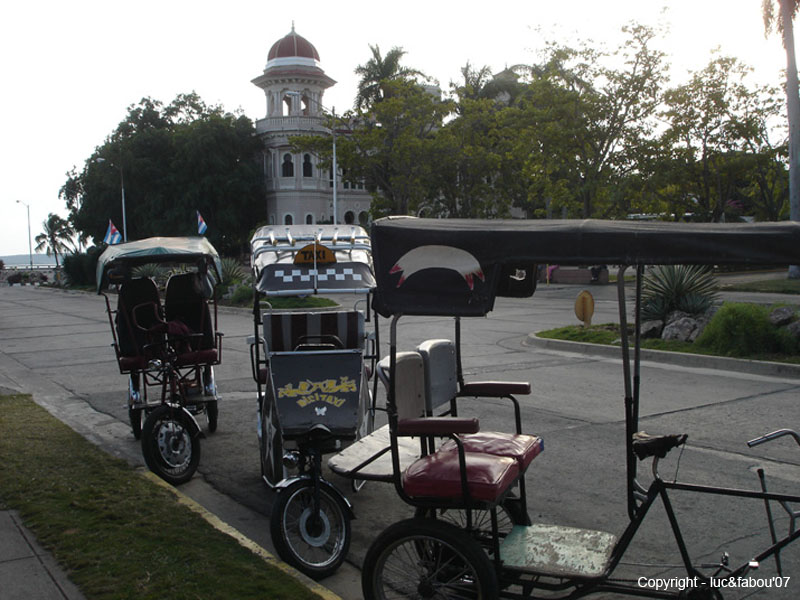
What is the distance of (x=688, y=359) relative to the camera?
13555 millimetres

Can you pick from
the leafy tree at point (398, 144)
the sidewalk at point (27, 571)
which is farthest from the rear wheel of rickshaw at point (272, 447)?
the leafy tree at point (398, 144)

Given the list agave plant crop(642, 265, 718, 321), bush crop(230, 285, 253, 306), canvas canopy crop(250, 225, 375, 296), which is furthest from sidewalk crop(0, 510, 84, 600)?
bush crop(230, 285, 253, 306)

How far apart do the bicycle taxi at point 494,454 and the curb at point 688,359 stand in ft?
29.8

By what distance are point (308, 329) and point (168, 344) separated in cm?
214

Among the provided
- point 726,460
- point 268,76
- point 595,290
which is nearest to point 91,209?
point 268,76

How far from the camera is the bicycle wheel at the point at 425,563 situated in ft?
12.7

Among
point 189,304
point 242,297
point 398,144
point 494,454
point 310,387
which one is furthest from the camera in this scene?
point 398,144

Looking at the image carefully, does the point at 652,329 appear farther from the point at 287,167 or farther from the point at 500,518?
the point at 287,167

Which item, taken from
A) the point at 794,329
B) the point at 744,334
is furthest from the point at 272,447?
the point at 794,329

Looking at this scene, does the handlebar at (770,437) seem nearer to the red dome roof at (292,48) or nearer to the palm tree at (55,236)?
the red dome roof at (292,48)

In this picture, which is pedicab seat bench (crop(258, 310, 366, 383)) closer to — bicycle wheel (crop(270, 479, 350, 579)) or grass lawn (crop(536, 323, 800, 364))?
bicycle wheel (crop(270, 479, 350, 579))

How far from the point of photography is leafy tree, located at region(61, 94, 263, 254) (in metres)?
67.2

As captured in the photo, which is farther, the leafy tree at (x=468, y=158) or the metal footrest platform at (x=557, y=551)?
the leafy tree at (x=468, y=158)

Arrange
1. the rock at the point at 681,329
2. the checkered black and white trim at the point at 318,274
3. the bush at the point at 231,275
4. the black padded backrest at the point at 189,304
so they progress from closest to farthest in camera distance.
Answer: the checkered black and white trim at the point at 318,274, the black padded backrest at the point at 189,304, the rock at the point at 681,329, the bush at the point at 231,275
